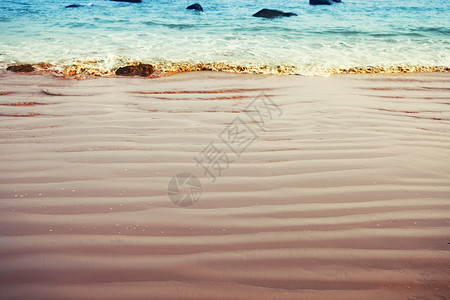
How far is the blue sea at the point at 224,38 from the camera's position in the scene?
17.5ft

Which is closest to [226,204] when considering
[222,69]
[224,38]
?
[222,69]

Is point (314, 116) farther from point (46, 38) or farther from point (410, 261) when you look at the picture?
point (46, 38)

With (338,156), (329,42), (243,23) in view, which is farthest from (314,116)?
(243,23)

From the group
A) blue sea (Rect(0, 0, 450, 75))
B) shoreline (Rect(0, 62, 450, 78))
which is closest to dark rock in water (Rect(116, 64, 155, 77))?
shoreline (Rect(0, 62, 450, 78))

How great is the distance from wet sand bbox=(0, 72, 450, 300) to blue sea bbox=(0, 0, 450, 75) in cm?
223

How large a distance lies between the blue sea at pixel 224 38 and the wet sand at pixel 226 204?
87.7 inches

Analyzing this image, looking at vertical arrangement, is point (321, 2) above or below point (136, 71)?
above

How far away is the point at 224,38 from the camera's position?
7.40m

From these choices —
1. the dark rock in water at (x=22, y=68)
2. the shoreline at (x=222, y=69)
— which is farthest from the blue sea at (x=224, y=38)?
the dark rock in water at (x=22, y=68)

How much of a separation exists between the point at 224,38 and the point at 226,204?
20.8 feet

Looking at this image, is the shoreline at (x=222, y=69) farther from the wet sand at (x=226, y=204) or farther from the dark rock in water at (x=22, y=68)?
the wet sand at (x=226, y=204)

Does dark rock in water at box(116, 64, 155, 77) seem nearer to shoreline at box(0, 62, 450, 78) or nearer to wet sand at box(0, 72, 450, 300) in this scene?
shoreline at box(0, 62, 450, 78)

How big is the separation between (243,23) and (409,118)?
763cm

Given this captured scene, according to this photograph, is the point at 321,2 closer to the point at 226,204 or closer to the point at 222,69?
the point at 222,69
